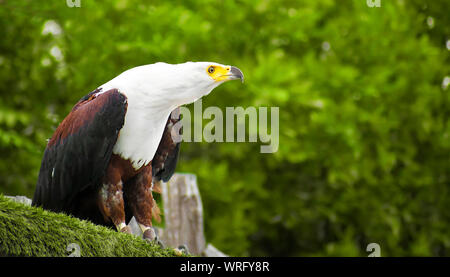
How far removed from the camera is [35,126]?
223 inches

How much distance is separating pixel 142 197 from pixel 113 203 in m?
0.21

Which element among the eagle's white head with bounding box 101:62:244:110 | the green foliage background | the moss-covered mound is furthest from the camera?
the green foliage background

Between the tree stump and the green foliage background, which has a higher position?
the green foliage background

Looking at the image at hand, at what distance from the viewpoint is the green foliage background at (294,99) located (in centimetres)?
570

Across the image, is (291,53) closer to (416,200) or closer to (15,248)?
(416,200)

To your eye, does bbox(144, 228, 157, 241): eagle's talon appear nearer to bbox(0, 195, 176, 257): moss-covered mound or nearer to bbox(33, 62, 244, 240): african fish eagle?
bbox(33, 62, 244, 240): african fish eagle

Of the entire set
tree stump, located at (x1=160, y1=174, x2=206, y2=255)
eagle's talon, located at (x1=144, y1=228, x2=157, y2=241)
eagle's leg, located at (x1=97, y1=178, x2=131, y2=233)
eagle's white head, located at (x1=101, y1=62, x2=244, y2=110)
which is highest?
eagle's white head, located at (x1=101, y1=62, x2=244, y2=110)

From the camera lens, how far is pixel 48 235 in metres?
2.11

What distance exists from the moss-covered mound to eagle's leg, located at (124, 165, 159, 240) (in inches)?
13.4

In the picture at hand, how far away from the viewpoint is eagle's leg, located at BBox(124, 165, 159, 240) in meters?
2.73

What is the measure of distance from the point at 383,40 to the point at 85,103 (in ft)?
15.3

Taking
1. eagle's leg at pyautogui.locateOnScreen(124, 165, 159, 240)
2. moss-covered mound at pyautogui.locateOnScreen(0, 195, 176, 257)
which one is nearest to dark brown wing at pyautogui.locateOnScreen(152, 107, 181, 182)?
eagle's leg at pyautogui.locateOnScreen(124, 165, 159, 240)

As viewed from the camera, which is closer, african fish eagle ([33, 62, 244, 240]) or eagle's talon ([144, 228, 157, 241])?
african fish eagle ([33, 62, 244, 240])
